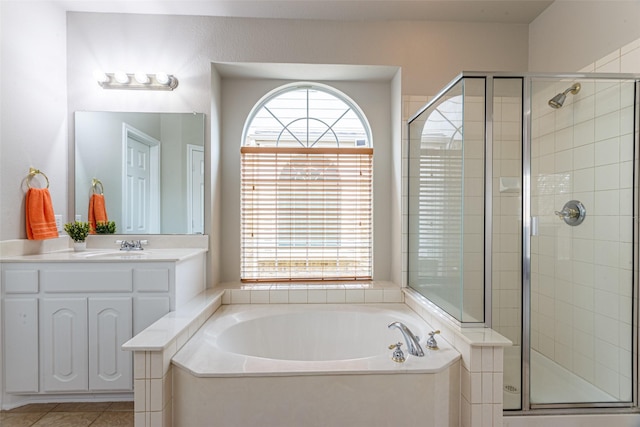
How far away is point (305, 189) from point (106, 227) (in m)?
1.55

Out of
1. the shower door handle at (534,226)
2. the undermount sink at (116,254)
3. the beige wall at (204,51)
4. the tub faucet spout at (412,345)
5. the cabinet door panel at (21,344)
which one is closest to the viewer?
the tub faucet spout at (412,345)

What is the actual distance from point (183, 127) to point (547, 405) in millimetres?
2862

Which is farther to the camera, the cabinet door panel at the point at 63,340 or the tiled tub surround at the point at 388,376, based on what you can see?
the cabinet door panel at the point at 63,340

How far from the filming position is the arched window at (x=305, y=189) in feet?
9.77

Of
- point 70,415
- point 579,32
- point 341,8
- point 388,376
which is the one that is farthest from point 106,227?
point 579,32

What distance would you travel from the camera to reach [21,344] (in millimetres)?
2074

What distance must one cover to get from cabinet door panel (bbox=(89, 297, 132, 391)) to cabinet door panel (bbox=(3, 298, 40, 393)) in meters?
0.33

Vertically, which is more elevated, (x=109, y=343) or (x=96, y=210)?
(x=96, y=210)

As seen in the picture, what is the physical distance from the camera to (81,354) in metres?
2.10

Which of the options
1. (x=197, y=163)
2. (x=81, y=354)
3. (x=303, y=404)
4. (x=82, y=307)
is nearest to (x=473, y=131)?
(x=303, y=404)

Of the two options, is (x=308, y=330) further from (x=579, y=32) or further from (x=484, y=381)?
(x=579, y=32)

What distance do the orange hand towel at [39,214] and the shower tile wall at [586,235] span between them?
9.72ft

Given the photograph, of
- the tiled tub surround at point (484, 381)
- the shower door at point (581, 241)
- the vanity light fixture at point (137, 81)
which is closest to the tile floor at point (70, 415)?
the tiled tub surround at point (484, 381)

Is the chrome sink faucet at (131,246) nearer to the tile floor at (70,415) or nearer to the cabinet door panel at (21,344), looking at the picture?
the cabinet door panel at (21,344)
